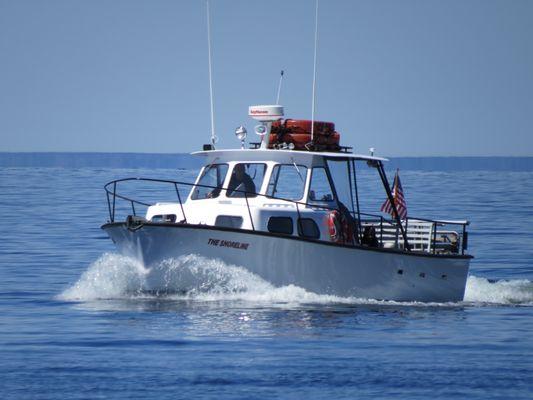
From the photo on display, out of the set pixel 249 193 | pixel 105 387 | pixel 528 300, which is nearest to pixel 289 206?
pixel 249 193

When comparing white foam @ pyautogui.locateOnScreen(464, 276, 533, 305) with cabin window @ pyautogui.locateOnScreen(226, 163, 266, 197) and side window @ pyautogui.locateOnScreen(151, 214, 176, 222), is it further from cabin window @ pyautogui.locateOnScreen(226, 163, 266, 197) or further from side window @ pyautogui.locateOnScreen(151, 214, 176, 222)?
side window @ pyautogui.locateOnScreen(151, 214, 176, 222)

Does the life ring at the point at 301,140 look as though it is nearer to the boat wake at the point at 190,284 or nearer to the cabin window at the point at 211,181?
the cabin window at the point at 211,181

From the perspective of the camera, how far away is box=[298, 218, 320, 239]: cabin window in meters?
23.5

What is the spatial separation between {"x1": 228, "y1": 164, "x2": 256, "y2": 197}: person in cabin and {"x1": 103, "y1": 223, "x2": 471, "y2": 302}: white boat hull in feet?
7.13

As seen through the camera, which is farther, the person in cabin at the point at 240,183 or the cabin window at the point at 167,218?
the person in cabin at the point at 240,183

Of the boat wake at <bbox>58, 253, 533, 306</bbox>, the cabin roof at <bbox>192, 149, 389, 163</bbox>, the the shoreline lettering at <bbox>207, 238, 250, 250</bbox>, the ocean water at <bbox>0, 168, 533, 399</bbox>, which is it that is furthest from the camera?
the cabin roof at <bbox>192, 149, 389, 163</bbox>

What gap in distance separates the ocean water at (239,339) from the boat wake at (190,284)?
1.0 inches

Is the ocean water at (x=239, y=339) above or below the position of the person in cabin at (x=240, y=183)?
below

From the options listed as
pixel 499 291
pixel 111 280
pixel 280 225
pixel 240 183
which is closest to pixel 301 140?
pixel 240 183

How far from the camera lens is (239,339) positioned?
781 inches

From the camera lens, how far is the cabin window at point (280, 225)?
2327 cm

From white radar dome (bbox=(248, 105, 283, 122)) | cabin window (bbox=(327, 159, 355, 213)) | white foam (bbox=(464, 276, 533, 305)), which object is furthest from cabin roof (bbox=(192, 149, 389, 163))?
white foam (bbox=(464, 276, 533, 305))

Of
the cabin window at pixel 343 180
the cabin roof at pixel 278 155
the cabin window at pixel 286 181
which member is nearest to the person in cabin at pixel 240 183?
the cabin roof at pixel 278 155

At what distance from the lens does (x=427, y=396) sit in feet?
53.4
